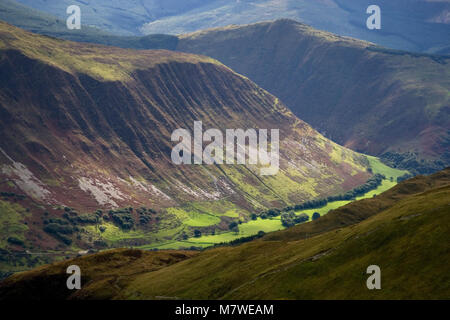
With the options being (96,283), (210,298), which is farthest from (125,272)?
(210,298)
